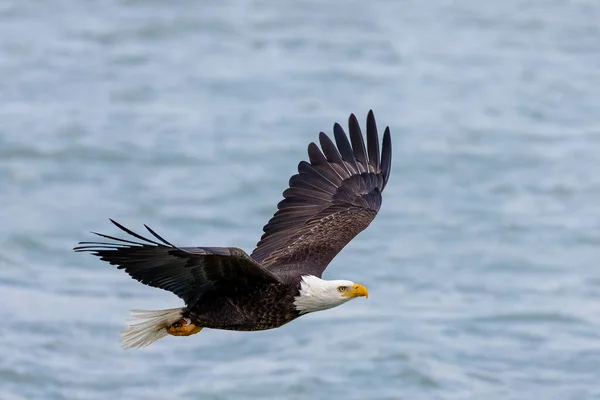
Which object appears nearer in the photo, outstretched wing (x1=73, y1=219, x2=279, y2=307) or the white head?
outstretched wing (x1=73, y1=219, x2=279, y2=307)

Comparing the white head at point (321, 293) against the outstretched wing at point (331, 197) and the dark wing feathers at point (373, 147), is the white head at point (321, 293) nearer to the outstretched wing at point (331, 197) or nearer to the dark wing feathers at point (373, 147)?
the outstretched wing at point (331, 197)

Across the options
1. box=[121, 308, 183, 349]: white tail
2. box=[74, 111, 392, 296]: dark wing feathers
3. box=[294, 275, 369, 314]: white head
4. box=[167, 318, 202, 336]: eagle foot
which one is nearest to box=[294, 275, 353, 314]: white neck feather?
box=[294, 275, 369, 314]: white head

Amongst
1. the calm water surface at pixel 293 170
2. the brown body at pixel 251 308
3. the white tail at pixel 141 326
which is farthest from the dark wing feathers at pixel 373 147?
the calm water surface at pixel 293 170

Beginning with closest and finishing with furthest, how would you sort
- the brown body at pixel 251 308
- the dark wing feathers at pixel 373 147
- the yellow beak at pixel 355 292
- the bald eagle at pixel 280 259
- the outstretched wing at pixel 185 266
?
the outstretched wing at pixel 185 266 < the bald eagle at pixel 280 259 < the brown body at pixel 251 308 < the yellow beak at pixel 355 292 < the dark wing feathers at pixel 373 147

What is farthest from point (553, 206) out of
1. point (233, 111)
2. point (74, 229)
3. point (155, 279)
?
point (155, 279)

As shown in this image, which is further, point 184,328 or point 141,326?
point 141,326

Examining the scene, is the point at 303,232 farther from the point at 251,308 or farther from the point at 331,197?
the point at 251,308

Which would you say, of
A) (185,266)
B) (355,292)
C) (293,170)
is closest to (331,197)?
(355,292)

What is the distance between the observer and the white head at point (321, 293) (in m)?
9.40

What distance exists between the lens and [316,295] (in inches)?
370

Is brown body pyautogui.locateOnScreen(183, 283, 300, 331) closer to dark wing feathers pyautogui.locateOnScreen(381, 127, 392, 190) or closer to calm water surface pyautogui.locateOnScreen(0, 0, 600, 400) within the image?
dark wing feathers pyautogui.locateOnScreen(381, 127, 392, 190)

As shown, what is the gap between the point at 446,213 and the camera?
764 inches

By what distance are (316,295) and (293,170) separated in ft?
35.4

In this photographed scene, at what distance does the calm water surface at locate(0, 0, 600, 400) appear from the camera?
16000 mm
